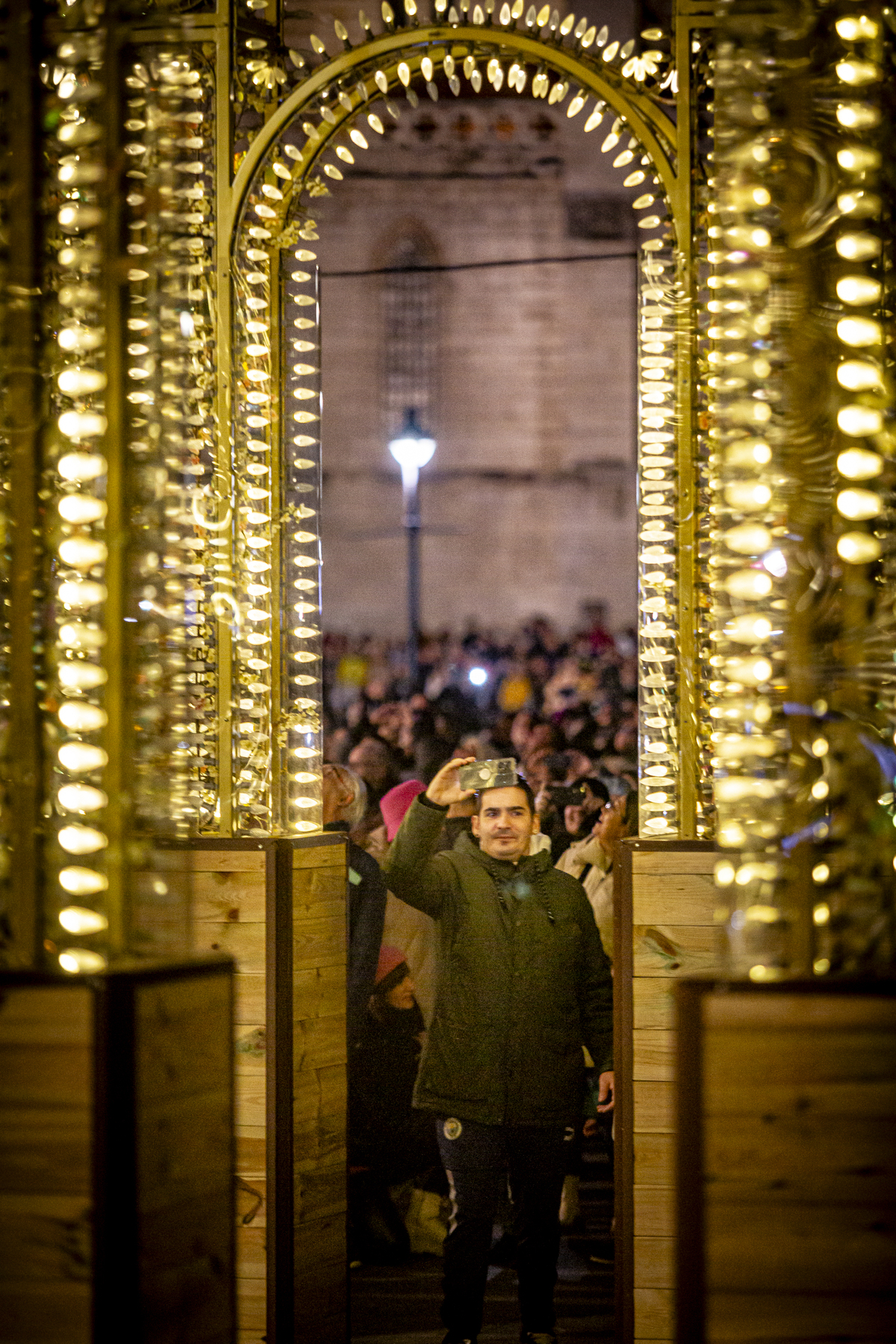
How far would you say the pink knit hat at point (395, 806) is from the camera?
445 centimetres

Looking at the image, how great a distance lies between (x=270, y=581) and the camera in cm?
373

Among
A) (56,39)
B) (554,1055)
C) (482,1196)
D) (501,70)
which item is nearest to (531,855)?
(554,1055)

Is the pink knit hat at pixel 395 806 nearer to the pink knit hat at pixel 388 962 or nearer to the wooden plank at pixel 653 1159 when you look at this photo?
the pink knit hat at pixel 388 962

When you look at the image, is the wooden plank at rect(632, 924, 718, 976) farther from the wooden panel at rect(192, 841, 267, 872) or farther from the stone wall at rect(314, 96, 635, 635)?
the stone wall at rect(314, 96, 635, 635)

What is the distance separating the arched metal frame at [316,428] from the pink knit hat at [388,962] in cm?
75

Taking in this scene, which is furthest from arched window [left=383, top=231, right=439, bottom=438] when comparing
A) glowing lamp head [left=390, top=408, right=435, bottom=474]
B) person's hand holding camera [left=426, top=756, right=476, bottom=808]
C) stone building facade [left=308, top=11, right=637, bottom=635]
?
person's hand holding camera [left=426, top=756, right=476, bottom=808]

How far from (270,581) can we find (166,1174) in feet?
6.41

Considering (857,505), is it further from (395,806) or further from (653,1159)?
(395,806)

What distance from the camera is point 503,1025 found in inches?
153

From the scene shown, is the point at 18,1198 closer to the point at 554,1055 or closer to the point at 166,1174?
the point at 166,1174

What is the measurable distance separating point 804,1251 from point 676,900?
1438mm

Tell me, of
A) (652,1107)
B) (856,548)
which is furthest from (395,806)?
(856,548)

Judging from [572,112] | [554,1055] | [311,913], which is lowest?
[554,1055]

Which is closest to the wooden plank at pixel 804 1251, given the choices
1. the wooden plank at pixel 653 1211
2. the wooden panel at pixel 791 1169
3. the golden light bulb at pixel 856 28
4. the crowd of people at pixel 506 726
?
the wooden panel at pixel 791 1169
